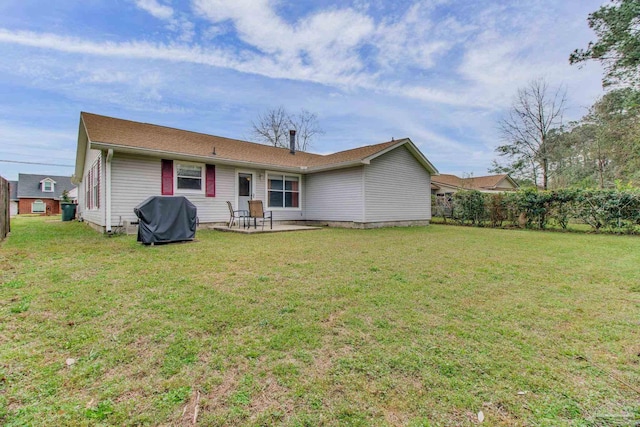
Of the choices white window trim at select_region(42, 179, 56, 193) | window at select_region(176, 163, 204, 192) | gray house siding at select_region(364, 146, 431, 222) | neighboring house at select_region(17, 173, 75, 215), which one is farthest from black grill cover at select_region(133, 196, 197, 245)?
white window trim at select_region(42, 179, 56, 193)

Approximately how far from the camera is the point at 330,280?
399 cm

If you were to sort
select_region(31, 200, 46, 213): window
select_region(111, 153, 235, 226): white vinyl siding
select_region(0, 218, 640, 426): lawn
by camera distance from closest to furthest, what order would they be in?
select_region(0, 218, 640, 426): lawn < select_region(111, 153, 235, 226): white vinyl siding < select_region(31, 200, 46, 213): window

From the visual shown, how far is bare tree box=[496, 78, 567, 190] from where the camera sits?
20.1m

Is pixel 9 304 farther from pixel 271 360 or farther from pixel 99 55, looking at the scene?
pixel 99 55

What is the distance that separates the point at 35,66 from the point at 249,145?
885 cm

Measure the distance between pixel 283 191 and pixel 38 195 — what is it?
3489cm

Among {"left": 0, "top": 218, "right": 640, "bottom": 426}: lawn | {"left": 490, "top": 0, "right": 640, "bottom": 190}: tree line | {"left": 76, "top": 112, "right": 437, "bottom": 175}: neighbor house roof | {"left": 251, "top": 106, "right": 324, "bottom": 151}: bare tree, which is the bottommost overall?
{"left": 0, "top": 218, "right": 640, "bottom": 426}: lawn

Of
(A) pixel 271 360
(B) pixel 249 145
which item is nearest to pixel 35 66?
(B) pixel 249 145

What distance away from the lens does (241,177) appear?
11.4 m

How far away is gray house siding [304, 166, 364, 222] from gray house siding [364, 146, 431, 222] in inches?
14.4

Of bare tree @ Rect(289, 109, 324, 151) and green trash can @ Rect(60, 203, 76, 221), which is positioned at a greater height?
bare tree @ Rect(289, 109, 324, 151)

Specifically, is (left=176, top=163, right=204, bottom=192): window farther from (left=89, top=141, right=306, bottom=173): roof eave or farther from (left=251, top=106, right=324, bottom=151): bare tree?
(left=251, top=106, right=324, bottom=151): bare tree

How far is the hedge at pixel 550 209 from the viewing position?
10672mm

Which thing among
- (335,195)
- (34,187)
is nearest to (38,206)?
(34,187)
